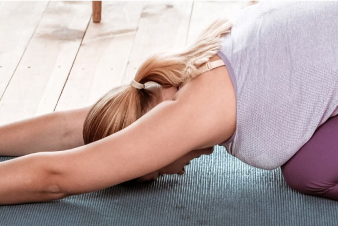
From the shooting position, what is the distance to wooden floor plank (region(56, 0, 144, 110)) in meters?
2.28

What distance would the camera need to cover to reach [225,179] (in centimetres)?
155

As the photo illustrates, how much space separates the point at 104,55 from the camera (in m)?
2.54

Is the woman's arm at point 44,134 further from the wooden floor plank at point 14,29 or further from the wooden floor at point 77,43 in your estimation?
the wooden floor plank at point 14,29

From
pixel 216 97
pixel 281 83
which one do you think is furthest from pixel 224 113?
pixel 281 83

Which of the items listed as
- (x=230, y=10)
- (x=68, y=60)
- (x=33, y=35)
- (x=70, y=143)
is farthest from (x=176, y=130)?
(x=230, y=10)

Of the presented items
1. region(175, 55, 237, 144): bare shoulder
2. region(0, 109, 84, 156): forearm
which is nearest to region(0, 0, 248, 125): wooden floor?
region(0, 109, 84, 156): forearm

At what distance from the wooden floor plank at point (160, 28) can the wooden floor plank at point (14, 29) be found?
48cm

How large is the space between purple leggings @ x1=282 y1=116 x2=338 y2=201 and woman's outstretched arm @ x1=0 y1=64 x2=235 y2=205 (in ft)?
0.71

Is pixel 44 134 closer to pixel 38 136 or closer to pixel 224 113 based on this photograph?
pixel 38 136

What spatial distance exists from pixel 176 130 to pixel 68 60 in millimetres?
1309


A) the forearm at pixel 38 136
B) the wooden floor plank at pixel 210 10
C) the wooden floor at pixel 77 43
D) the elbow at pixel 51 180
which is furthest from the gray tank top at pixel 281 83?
the wooden floor plank at pixel 210 10

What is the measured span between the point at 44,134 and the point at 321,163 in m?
0.77

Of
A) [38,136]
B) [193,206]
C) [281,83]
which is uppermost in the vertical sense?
[281,83]

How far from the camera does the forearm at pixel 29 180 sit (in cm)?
132
